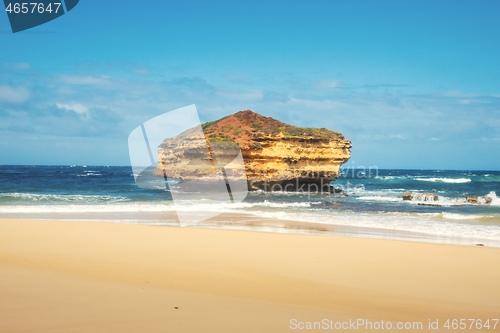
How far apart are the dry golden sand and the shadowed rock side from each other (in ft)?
62.2

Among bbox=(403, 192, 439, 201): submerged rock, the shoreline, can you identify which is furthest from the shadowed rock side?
the shoreline

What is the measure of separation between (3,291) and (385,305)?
17.2 feet

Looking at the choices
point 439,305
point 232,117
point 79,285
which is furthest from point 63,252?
point 232,117

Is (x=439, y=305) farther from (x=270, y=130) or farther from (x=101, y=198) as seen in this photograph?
(x=270, y=130)

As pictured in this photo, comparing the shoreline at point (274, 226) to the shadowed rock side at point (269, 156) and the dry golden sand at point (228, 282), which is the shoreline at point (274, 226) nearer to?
the dry golden sand at point (228, 282)

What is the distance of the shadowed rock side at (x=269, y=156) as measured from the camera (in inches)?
1105

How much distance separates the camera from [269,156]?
28.0 meters

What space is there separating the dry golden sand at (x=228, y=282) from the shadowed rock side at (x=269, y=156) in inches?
746

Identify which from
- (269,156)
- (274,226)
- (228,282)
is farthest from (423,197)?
(228,282)

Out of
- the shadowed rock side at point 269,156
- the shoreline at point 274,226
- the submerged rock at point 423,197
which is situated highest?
the shadowed rock side at point 269,156

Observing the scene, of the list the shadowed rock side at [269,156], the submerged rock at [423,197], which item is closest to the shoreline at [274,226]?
the shadowed rock side at [269,156]

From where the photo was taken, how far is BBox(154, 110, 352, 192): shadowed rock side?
28.1 metres

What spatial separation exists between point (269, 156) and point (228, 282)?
22602 mm

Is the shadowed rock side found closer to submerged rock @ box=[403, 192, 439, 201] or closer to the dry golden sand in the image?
submerged rock @ box=[403, 192, 439, 201]
